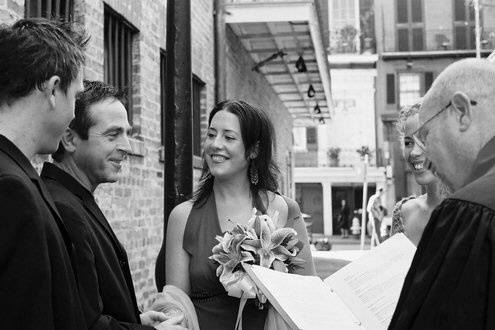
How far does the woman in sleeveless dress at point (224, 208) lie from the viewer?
3055mm

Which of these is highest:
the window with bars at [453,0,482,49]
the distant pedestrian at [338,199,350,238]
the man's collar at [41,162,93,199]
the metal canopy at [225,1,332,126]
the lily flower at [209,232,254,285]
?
the window with bars at [453,0,482,49]

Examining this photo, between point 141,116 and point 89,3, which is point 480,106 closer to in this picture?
point 89,3

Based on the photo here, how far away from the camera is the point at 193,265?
10.1 feet

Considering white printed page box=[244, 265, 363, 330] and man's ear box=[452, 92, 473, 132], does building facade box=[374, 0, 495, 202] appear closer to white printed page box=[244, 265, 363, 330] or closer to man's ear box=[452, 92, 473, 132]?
white printed page box=[244, 265, 363, 330]

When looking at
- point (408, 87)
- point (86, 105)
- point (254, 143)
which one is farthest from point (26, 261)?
point (408, 87)

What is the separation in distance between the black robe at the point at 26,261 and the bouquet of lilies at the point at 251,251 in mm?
1187

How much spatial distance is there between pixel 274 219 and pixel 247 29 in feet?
28.4

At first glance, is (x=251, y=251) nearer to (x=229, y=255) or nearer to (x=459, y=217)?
(x=229, y=255)

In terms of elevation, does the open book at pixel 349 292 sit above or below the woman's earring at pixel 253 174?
below

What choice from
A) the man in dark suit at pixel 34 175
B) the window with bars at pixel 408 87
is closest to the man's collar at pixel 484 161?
the man in dark suit at pixel 34 175

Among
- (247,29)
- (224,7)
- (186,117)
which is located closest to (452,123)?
(186,117)

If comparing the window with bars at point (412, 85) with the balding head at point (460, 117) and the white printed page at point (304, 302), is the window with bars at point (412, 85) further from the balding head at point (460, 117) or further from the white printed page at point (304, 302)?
the balding head at point (460, 117)

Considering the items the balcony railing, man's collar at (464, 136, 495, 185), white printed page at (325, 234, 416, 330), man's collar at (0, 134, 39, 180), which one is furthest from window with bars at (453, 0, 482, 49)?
man's collar at (0, 134, 39, 180)

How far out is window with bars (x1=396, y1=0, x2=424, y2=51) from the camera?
41500 mm
